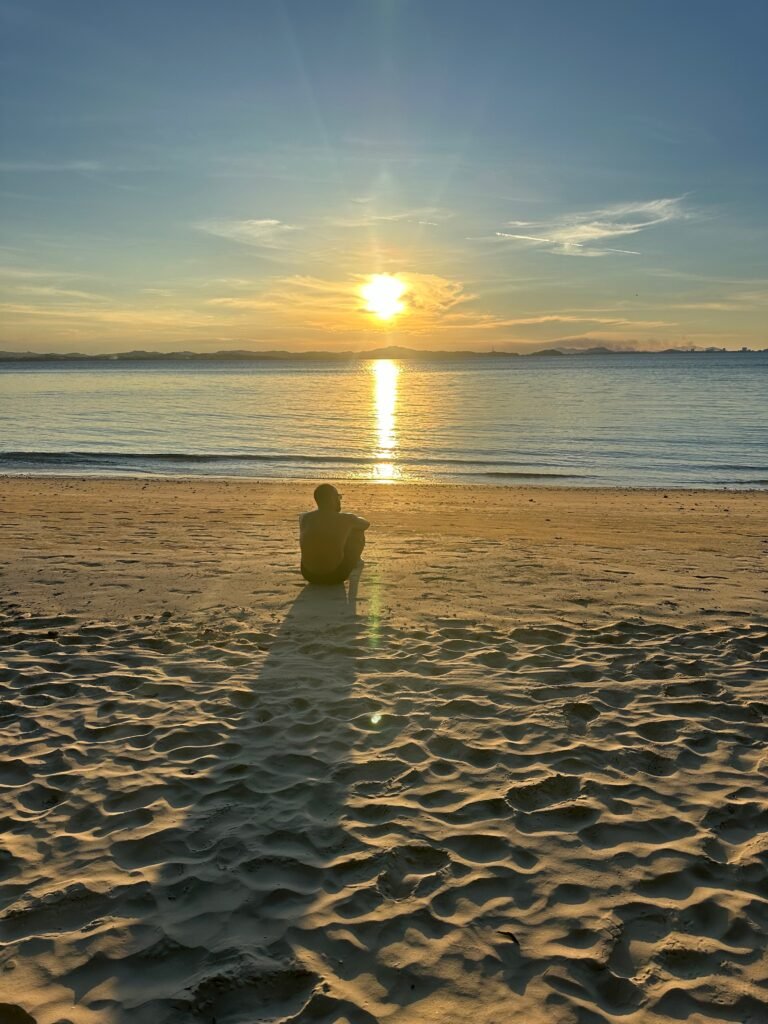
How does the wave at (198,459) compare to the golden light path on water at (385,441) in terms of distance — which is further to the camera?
the wave at (198,459)

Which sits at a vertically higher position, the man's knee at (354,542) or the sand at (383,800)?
the man's knee at (354,542)

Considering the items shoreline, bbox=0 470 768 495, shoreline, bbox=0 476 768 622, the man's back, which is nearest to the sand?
shoreline, bbox=0 476 768 622

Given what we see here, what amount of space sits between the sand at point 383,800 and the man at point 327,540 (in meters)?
0.37

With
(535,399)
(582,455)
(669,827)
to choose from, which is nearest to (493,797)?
(669,827)

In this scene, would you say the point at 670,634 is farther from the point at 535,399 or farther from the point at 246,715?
the point at 535,399

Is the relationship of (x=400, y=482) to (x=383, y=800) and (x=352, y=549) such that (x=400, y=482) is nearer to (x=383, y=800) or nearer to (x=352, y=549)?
(x=352, y=549)

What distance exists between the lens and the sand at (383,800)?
3453 millimetres

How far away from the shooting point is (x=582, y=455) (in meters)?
30.7

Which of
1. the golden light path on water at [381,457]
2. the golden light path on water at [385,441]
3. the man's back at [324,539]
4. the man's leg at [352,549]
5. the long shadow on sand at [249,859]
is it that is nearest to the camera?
the long shadow on sand at [249,859]

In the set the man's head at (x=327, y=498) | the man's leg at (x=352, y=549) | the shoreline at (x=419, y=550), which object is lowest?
the shoreline at (x=419, y=550)

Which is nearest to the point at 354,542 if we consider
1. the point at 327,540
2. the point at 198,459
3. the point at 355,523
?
the point at 355,523

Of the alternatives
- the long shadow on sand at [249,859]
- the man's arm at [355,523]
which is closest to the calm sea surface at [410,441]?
the man's arm at [355,523]

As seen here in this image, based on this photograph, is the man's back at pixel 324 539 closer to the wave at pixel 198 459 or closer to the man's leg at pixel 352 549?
the man's leg at pixel 352 549

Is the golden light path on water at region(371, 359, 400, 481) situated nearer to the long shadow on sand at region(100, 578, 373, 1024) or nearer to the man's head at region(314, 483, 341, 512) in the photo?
the man's head at region(314, 483, 341, 512)
